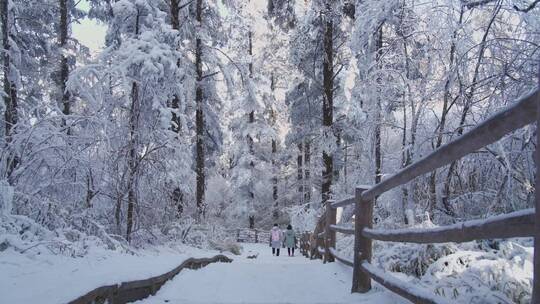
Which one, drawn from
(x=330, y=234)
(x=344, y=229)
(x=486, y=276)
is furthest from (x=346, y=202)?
(x=486, y=276)

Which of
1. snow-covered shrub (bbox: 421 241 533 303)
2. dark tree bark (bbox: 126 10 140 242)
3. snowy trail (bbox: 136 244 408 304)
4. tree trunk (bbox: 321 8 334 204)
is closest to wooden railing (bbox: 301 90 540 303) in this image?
snowy trail (bbox: 136 244 408 304)

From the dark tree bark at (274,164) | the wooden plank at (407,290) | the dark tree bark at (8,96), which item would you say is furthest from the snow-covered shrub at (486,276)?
the dark tree bark at (274,164)

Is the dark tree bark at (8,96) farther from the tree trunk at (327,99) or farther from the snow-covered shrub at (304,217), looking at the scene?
the snow-covered shrub at (304,217)

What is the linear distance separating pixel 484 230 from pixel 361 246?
8.95 feet

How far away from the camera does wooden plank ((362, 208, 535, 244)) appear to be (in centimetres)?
195

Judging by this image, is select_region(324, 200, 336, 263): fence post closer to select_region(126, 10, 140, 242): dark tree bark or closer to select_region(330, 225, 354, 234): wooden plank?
select_region(330, 225, 354, 234): wooden plank

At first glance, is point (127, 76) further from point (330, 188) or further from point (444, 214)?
point (330, 188)

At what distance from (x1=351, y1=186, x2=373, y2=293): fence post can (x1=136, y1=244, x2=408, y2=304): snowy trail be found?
0.12 metres

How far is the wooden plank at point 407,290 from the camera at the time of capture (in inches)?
107

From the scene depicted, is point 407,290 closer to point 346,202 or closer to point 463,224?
point 463,224

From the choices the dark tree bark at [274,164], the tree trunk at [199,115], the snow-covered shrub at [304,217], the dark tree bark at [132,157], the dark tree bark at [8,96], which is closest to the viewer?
the dark tree bark at [8,96]

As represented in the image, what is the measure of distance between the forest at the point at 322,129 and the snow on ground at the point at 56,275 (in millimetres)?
225

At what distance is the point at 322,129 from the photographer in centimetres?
1641

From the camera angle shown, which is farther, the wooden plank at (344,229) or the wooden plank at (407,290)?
the wooden plank at (344,229)
